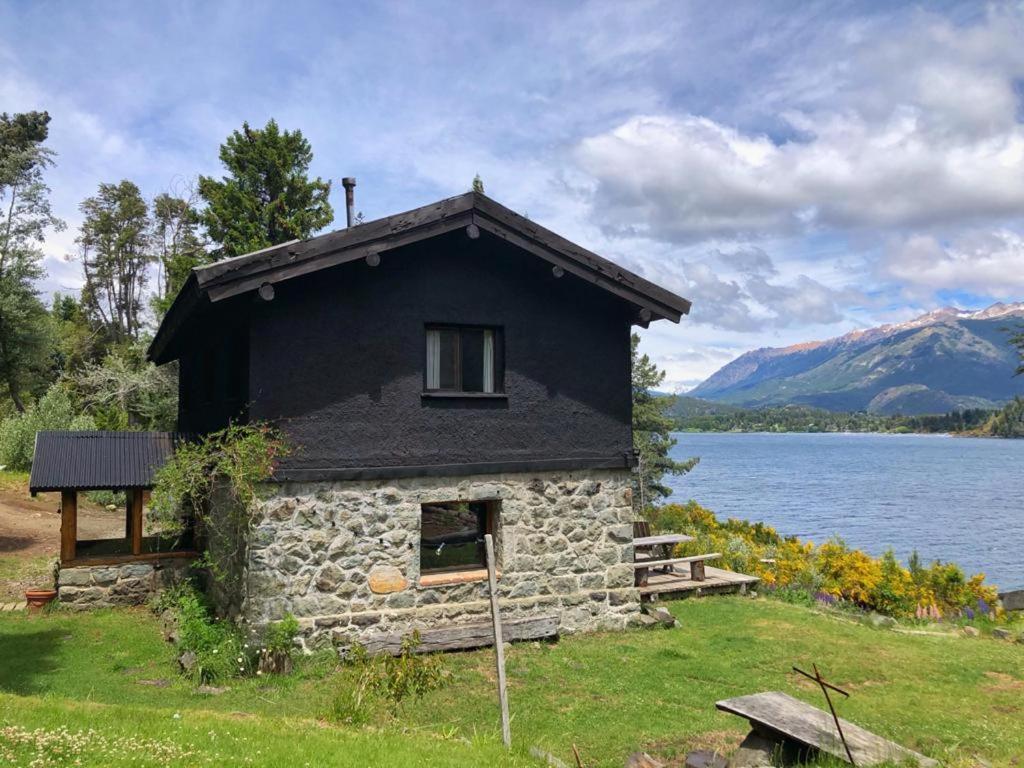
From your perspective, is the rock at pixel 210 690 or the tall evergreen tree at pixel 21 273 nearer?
the rock at pixel 210 690

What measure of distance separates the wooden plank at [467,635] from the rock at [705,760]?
4187 mm

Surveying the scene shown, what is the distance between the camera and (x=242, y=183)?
29.3m

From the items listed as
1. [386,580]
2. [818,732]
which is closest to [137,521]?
[386,580]

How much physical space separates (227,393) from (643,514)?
17.7 meters

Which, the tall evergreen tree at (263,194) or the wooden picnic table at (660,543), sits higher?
the tall evergreen tree at (263,194)

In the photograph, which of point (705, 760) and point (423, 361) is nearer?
point (705, 760)

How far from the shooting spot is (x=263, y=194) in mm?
29625

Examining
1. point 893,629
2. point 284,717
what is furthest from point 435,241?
point 893,629

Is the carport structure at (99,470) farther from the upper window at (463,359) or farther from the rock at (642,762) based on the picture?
the rock at (642,762)

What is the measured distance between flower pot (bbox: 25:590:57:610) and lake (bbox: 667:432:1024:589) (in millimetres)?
29337

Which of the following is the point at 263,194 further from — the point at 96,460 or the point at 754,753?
the point at 754,753

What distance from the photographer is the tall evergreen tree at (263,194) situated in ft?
93.0

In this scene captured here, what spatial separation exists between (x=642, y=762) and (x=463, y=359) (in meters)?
6.50

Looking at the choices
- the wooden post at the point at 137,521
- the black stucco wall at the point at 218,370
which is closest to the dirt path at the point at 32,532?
the wooden post at the point at 137,521
